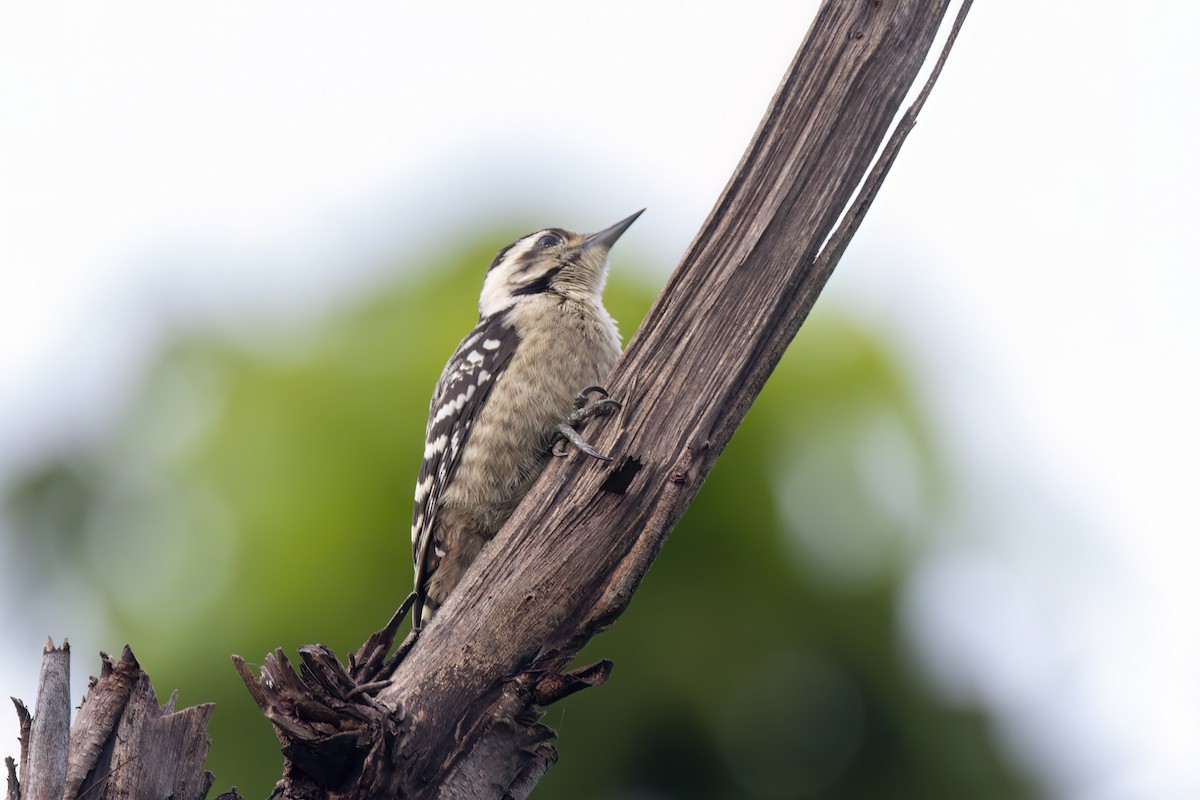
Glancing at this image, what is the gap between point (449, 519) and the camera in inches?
180

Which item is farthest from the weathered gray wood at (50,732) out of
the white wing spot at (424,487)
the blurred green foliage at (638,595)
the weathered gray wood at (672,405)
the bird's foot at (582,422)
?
the blurred green foliage at (638,595)

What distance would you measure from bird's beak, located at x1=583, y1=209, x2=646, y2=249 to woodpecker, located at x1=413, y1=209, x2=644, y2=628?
32 centimetres

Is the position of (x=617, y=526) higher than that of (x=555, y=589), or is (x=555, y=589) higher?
(x=617, y=526)

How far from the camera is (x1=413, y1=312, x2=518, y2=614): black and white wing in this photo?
15.1ft

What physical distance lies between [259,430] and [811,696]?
4.40 meters

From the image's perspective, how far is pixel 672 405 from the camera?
3082 millimetres

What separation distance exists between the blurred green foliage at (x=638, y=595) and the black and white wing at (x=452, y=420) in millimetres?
2999

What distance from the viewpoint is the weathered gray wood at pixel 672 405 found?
2.98 metres

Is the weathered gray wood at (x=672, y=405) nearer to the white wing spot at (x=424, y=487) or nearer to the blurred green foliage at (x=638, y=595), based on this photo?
the white wing spot at (x=424, y=487)

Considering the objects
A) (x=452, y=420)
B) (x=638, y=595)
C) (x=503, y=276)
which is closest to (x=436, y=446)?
(x=452, y=420)

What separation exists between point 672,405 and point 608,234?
93.4 inches

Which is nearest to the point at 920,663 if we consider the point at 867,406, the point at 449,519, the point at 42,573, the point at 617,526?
the point at 867,406

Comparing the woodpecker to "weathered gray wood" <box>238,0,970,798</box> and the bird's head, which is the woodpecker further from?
"weathered gray wood" <box>238,0,970,798</box>

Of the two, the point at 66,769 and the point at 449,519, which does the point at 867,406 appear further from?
the point at 66,769
